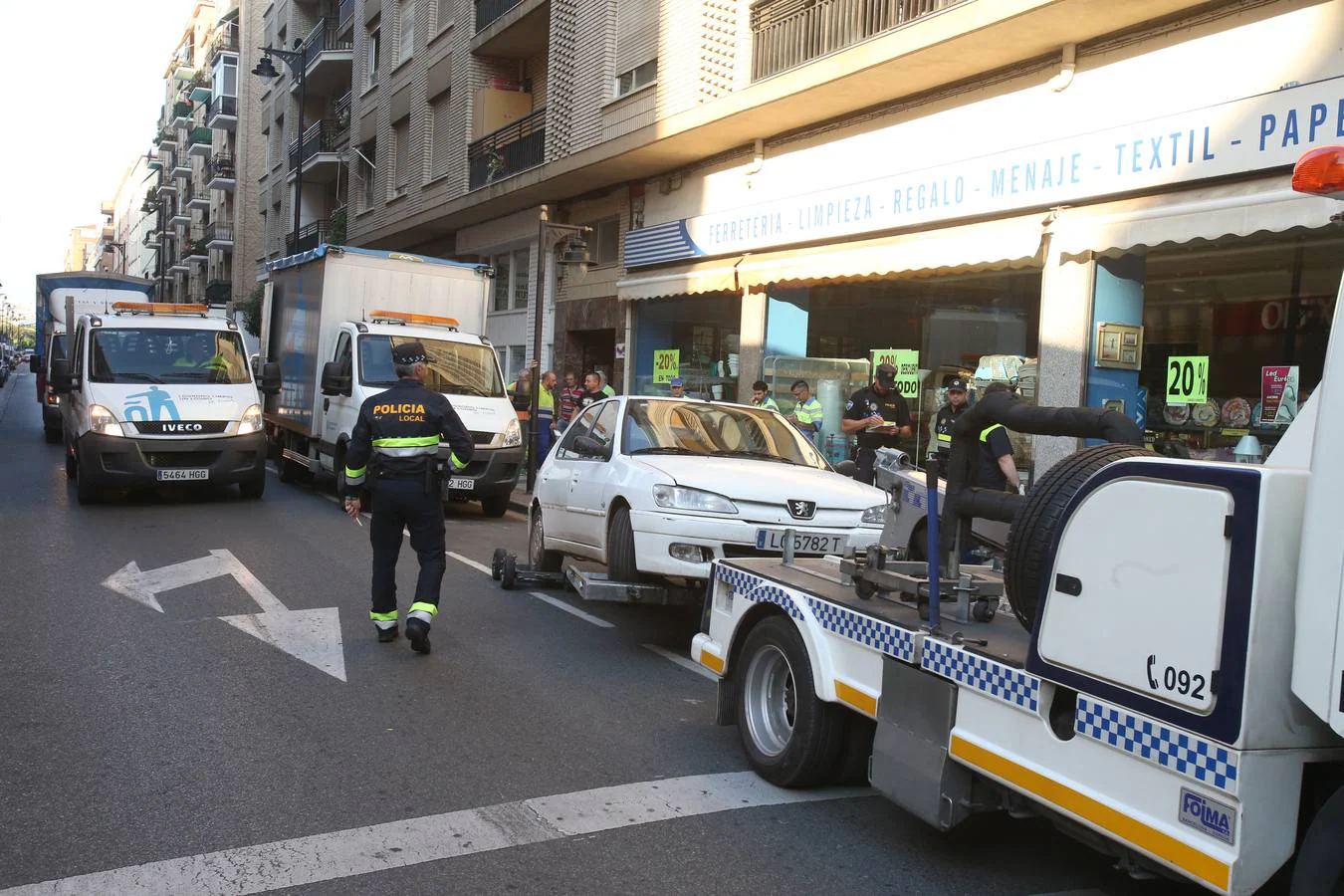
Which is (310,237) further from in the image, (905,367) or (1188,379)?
(1188,379)

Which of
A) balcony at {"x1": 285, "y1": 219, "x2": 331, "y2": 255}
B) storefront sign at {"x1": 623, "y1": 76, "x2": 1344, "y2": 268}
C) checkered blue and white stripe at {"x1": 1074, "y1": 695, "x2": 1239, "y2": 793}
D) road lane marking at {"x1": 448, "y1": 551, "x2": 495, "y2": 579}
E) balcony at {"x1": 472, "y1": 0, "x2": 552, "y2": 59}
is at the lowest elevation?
road lane marking at {"x1": 448, "y1": 551, "x2": 495, "y2": 579}

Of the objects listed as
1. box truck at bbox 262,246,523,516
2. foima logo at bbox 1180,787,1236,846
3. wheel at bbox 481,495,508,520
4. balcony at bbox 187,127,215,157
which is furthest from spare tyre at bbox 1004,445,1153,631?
balcony at bbox 187,127,215,157

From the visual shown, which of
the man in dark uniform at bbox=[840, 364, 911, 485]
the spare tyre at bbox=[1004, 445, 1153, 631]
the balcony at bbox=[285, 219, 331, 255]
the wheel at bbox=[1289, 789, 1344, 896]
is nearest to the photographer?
the wheel at bbox=[1289, 789, 1344, 896]

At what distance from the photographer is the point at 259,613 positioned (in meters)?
7.90

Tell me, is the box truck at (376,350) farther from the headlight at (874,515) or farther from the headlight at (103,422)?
the headlight at (874,515)

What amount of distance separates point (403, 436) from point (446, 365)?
24.4 ft

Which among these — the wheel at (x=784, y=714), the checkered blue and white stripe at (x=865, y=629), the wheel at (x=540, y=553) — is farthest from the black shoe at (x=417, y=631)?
the checkered blue and white stripe at (x=865, y=629)

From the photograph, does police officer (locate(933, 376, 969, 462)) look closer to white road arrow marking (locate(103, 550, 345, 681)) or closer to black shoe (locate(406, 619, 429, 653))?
black shoe (locate(406, 619, 429, 653))

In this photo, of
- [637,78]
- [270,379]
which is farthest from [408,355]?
[637,78]

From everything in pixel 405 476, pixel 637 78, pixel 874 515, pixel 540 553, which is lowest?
pixel 540 553

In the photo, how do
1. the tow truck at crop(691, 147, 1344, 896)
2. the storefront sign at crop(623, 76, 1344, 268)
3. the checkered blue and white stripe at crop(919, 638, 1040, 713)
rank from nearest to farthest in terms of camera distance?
1. the tow truck at crop(691, 147, 1344, 896)
2. the checkered blue and white stripe at crop(919, 638, 1040, 713)
3. the storefront sign at crop(623, 76, 1344, 268)

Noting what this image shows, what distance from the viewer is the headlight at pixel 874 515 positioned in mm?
7492

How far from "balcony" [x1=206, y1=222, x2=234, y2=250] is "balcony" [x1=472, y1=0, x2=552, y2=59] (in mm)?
34759

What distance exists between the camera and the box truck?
13.9 metres
